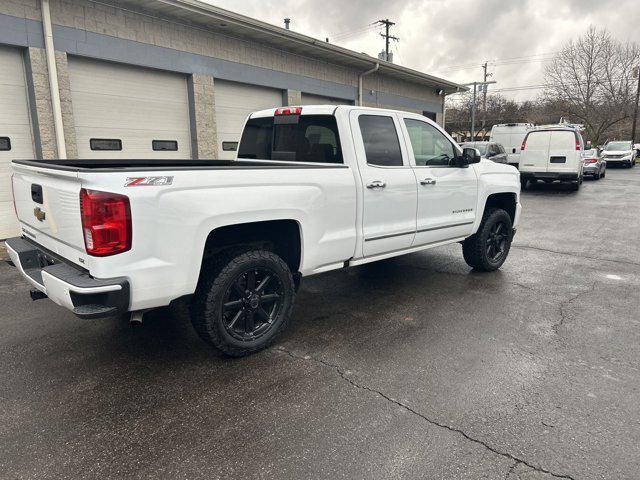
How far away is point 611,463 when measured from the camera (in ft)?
7.74

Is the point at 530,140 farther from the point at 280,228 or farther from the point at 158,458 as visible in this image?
the point at 158,458

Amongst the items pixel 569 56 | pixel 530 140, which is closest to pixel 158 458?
pixel 530 140

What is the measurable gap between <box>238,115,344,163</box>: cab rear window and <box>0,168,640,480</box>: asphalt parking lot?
1.58 metres

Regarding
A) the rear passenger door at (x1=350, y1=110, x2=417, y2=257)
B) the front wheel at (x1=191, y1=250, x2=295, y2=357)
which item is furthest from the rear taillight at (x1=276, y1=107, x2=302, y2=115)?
the front wheel at (x1=191, y1=250, x2=295, y2=357)

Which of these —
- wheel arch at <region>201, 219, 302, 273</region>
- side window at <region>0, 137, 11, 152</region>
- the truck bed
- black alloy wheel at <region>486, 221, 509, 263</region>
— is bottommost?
black alloy wheel at <region>486, 221, 509, 263</region>

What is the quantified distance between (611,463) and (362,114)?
3266 millimetres

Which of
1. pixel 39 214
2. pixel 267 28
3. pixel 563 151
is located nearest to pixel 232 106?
pixel 267 28

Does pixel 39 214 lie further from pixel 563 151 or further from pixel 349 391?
pixel 563 151

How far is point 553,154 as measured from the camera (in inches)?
600

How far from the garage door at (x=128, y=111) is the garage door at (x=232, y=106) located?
0.88 meters

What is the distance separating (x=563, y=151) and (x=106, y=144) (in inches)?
543

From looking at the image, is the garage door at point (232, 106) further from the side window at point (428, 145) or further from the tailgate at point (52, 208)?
the tailgate at point (52, 208)

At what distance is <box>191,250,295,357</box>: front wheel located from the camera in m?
3.29

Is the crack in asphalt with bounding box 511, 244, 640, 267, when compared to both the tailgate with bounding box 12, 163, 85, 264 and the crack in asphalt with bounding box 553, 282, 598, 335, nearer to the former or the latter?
the crack in asphalt with bounding box 553, 282, 598, 335
